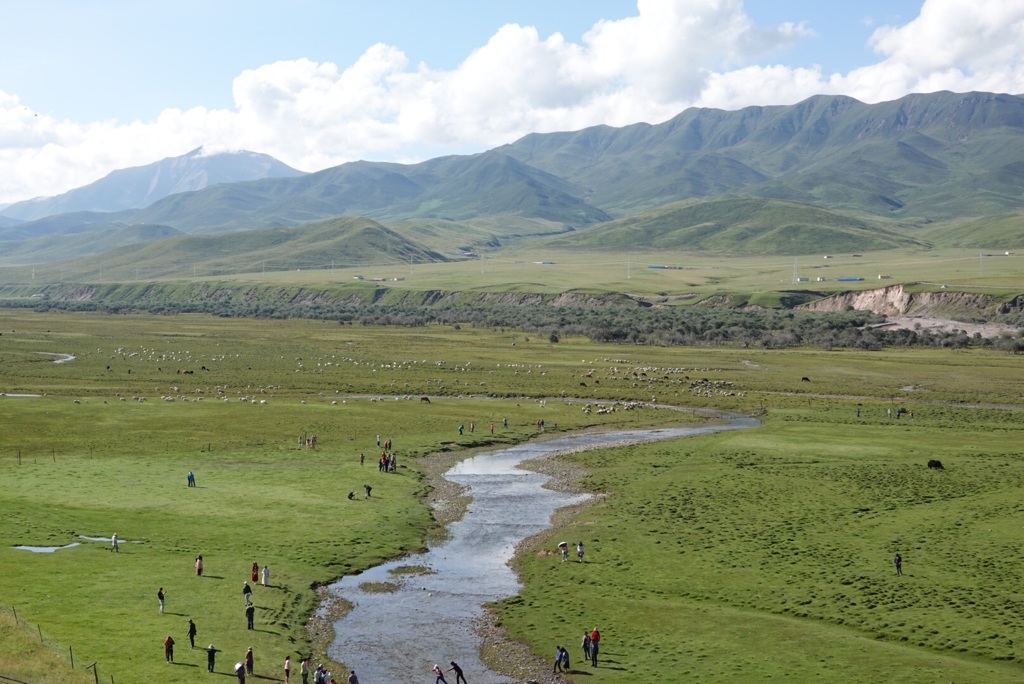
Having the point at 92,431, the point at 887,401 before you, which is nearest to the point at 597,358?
the point at 887,401

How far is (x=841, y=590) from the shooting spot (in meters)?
50.0

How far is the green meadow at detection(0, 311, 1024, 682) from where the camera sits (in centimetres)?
4300

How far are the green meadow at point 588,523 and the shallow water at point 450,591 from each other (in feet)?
6.12

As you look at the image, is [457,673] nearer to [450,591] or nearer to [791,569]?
[450,591]

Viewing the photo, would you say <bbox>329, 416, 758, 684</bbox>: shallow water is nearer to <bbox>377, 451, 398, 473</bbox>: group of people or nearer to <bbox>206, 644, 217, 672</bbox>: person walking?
<bbox>377, 451, 398, 473</bbox>: group of people

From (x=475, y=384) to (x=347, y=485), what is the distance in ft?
191

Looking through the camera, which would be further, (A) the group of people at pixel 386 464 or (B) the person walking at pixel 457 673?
(A) the group of people at pixel 386 464

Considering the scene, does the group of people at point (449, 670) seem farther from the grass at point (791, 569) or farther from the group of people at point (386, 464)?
the group of people at point (386, 464)

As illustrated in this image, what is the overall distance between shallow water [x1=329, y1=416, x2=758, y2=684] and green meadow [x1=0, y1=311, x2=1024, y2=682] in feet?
6.12

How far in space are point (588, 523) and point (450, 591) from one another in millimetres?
14844

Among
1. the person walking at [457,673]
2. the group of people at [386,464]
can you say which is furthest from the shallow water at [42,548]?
the group of people at [386,464]

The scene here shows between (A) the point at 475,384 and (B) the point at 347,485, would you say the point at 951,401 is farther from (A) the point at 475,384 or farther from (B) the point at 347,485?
(B) the point at 347,485

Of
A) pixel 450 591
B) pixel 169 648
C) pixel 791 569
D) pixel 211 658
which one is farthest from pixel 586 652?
pixel 169 648

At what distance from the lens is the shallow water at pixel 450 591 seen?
141ft
